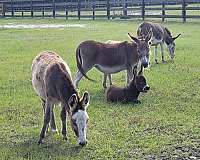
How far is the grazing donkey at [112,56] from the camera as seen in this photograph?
Result: 36.3ft

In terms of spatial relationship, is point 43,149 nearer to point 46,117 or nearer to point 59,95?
point 46,117

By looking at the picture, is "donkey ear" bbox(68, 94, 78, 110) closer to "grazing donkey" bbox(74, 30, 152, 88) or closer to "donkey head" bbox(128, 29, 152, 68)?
"grazing donkey" bbox(74, 30, 152, 88)

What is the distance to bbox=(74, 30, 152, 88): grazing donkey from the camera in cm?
1105

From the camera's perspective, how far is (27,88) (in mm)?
11547

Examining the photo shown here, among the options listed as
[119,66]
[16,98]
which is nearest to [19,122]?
[16,98]

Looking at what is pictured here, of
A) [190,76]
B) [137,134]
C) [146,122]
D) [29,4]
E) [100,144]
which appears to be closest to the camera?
[100,144]

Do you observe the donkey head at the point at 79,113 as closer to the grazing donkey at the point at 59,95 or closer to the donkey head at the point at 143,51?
the grazing donkey at the point at 59,95

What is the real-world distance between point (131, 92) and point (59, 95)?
334cm

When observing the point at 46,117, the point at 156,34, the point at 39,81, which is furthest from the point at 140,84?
the point at 156,34

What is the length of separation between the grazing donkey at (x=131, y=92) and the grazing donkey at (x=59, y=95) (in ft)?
8.17

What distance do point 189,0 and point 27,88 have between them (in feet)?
90.8

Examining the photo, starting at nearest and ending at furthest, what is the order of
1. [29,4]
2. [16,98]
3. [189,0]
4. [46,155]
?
[46,155], [16,98], [189,0], [29,4]

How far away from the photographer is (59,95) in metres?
6.95

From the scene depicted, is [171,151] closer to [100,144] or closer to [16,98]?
[100,144]
